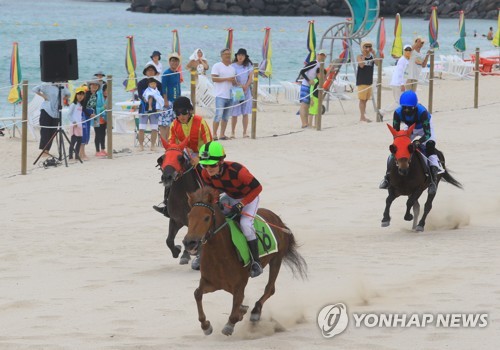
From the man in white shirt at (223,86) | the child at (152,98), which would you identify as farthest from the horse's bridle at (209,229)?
the man in white shirt at (223,86)

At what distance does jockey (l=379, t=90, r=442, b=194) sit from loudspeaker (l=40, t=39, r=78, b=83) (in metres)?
7.63

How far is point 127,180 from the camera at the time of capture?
17156mm

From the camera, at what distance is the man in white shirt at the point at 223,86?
2095cm

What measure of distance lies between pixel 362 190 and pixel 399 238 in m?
3.50

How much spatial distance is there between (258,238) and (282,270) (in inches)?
102

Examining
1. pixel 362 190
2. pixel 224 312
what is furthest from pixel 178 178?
pixel 362 190

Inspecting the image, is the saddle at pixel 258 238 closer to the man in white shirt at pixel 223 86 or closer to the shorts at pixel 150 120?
the shorts at pixel 150 120

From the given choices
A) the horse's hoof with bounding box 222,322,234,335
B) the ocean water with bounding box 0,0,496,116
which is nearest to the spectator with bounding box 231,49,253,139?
the ocean water with bounding box 0,0,496,116

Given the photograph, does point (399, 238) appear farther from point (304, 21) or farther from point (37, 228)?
point (304, 21)

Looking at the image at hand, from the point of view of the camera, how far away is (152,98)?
19656mm

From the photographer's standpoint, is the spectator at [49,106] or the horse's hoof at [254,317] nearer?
the horse's hoof at [254,317]

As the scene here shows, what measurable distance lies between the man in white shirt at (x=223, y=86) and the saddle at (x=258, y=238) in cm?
1224

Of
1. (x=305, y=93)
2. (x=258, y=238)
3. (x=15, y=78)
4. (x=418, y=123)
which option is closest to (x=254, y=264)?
(x=258, y=238)

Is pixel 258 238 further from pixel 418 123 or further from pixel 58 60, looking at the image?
pixel 58 60
